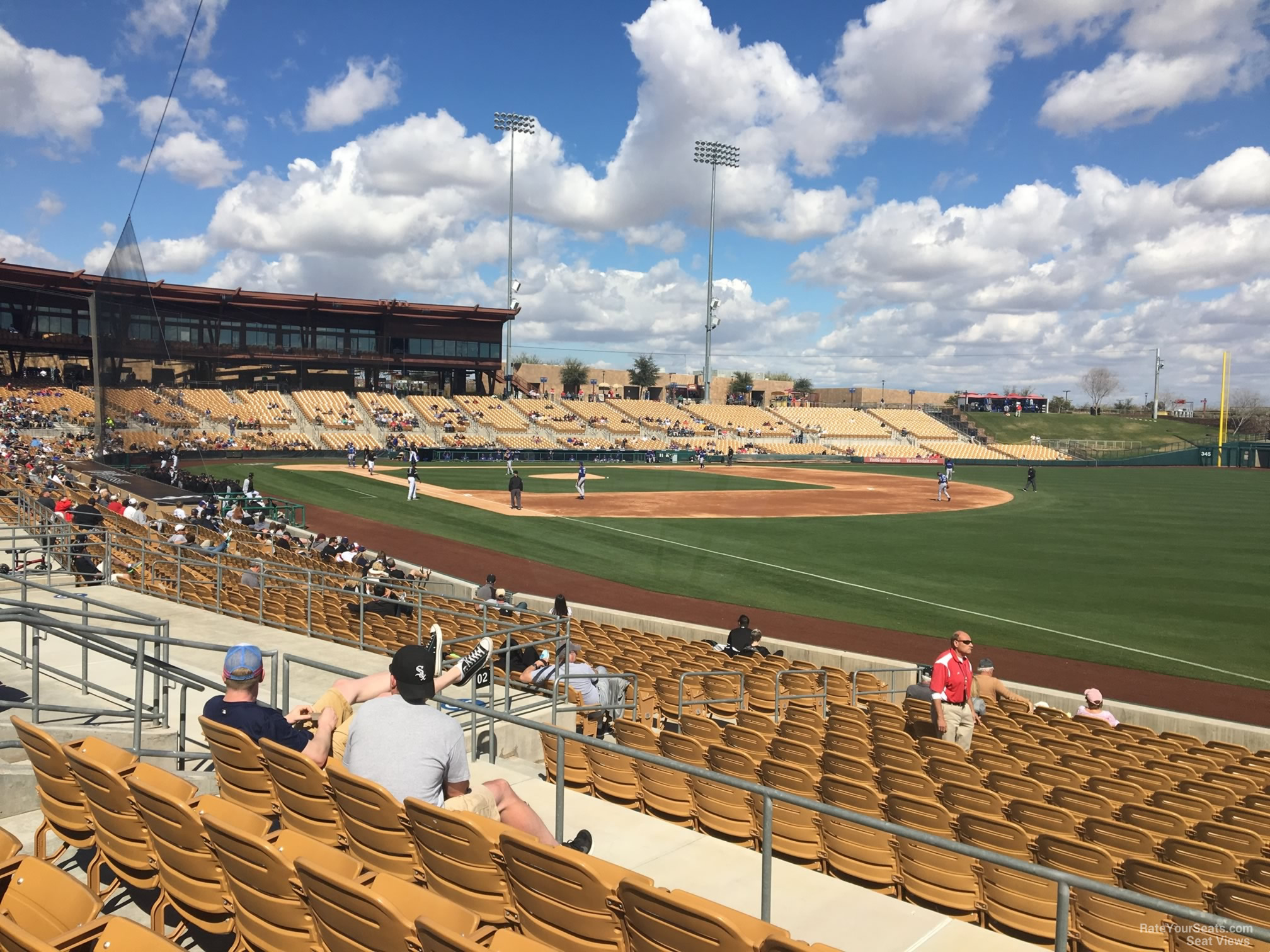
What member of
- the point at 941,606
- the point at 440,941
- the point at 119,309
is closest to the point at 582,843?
the point at 440,941

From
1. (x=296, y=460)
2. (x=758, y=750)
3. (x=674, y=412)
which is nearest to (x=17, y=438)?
(x=296, y=460)

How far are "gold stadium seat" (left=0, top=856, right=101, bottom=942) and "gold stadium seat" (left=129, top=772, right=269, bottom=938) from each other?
0.45 m

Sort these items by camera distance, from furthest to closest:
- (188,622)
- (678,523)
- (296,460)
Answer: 1. (296,460)
2. (678,523)
3. (188,622)

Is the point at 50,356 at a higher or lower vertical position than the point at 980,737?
higher

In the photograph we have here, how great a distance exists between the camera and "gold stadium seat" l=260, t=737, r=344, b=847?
4785mm

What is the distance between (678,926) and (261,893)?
69.5 inches

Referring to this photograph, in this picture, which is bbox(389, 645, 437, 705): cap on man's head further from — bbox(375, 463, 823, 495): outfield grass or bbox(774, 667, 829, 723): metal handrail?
bbox(375, 463, 823, 495): outfield grass

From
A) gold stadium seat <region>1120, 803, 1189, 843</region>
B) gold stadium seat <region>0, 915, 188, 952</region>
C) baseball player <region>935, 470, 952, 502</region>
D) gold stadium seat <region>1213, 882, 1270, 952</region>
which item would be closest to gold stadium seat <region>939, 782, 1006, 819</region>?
gold stadium seat <region>1120, 803, 1189, 843</region>

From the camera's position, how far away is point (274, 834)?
14.2 feet

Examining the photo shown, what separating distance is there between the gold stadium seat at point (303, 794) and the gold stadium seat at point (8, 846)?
4.11 feet

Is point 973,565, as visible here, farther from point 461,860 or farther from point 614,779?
point 461,860

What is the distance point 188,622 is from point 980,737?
11.0 m

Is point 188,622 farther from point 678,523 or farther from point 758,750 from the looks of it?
point 678,523

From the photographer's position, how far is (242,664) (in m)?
5.45
